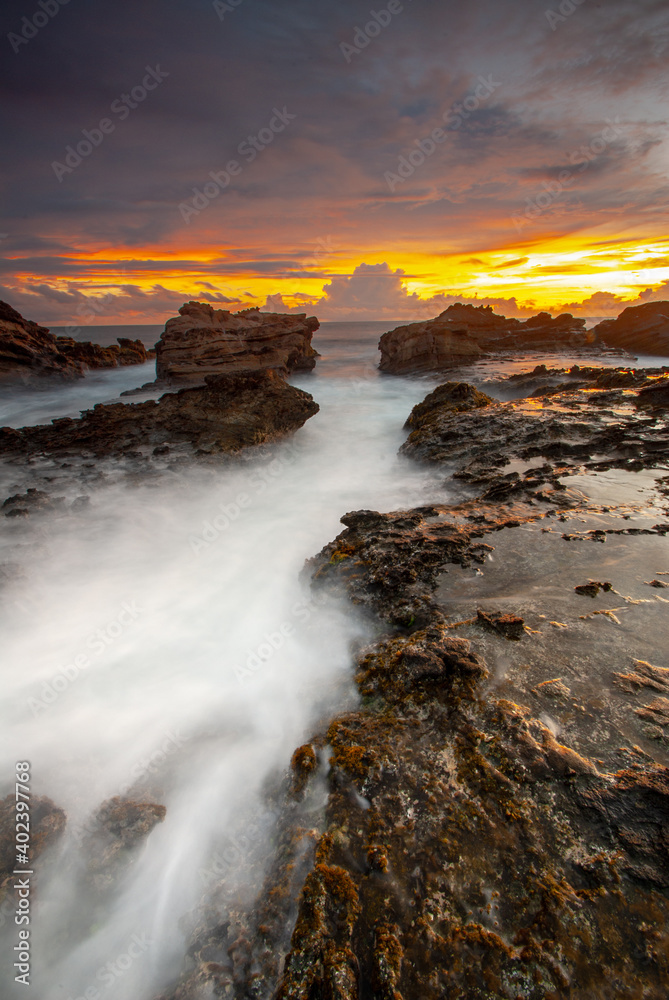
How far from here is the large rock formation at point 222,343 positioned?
68.6 ft

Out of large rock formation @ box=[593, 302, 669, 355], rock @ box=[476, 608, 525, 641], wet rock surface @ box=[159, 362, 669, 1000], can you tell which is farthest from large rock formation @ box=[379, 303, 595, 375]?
rock @ box=[476, 608, 525, 641]

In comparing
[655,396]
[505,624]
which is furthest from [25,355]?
[655,396]

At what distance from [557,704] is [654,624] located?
4.63ft

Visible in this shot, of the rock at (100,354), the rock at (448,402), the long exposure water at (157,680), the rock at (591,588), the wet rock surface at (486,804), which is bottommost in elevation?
the long exposure water at (157,680)

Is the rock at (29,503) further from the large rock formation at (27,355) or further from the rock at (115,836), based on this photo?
the large rock formation at (27,355)

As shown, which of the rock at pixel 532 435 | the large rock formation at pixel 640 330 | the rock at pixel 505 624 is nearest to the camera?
the rock at pixel 505 624

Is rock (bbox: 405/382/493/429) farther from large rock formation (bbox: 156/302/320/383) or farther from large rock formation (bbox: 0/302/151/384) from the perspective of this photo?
large rock formation (bbox: 0/302/151/384)

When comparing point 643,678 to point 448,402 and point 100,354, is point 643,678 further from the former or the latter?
point 100,354

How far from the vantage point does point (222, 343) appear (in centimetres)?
2317

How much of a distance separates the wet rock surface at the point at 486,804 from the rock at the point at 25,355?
30258 mm

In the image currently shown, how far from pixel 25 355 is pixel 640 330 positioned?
56.3 meters

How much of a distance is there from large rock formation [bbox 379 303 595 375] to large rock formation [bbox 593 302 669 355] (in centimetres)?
225

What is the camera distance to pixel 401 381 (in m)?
29.9

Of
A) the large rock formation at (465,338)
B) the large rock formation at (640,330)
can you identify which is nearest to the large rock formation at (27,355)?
the large rock formation at (465,338)
